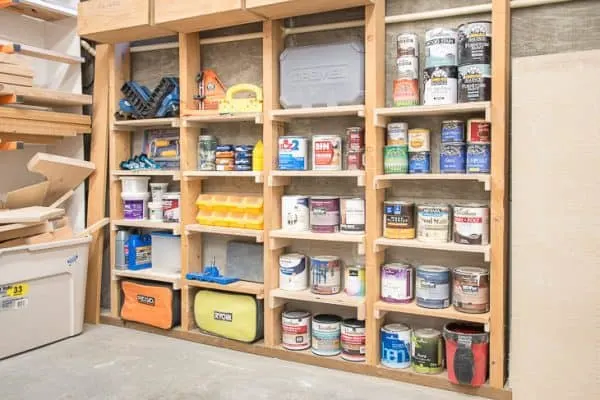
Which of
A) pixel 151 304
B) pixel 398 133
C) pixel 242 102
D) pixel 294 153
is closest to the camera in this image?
pixel 398 133

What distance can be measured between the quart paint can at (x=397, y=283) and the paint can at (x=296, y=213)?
1.73ft

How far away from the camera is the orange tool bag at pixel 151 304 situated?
3.48m

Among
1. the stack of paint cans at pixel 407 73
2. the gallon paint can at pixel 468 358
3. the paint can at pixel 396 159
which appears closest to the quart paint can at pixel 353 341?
the gallon paint can at pixel 468 358

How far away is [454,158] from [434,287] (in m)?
0.65

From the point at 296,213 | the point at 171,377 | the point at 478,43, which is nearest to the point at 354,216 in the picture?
the point at 296,213

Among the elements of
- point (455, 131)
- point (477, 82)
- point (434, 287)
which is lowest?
point (434, 287)

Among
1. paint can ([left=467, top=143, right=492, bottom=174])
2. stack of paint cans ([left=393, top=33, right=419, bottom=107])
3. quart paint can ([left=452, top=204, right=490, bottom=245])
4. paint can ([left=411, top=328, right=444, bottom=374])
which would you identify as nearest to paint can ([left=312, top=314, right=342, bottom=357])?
paint can ([left=411, top=328, right=444, bottom=374])

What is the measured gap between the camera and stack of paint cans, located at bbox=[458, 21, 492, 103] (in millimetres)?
2605

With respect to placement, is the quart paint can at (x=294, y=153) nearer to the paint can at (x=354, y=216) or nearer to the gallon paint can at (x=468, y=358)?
the paint can at (x=354, y=216)

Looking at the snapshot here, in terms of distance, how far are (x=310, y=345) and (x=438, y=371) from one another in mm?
748

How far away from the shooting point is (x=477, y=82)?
2.61 meters

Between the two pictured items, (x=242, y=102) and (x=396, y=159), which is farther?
(x=242, y=102)

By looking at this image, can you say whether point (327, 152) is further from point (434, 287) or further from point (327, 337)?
point (327, 337)

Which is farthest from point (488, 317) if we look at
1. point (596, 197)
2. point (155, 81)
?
point (155, 81)
